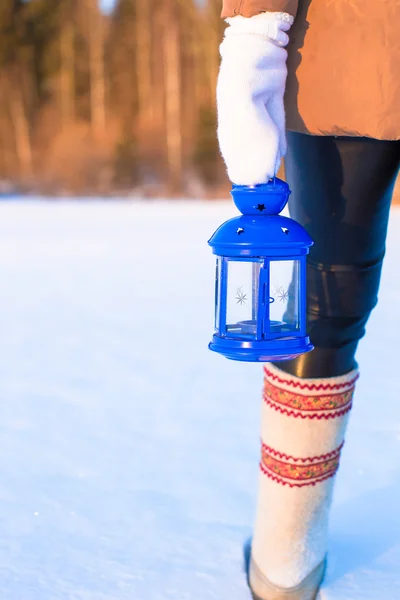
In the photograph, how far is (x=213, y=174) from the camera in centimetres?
1541

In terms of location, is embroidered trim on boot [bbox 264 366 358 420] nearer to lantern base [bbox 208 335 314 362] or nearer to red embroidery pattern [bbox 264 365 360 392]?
red embroidery pattern [bbox 264 365 360 392]

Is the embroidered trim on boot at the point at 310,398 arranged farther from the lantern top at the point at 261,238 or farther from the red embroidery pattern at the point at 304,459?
the lantern top at the point at 261,238

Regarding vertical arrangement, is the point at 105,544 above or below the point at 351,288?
below

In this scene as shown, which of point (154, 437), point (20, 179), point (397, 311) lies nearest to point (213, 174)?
point (20, 179)

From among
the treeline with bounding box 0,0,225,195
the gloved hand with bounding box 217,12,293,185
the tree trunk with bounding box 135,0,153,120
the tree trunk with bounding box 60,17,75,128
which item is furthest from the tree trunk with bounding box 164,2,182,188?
the gloved hand with bounding box 217,12,293,185

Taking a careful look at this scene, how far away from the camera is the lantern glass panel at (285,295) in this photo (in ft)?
3.32

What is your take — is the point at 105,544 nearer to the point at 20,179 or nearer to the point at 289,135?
the point at 289,135

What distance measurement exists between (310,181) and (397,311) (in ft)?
5.96

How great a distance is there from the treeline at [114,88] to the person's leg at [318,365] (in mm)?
14534

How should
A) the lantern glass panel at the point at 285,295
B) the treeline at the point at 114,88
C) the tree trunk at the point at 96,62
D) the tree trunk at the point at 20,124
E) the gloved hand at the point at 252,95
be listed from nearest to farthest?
the gloved hand at the point at 252,95
the lantern glass panel at the point at 285,295
the treeline at the point at 114,88
the tree trunk at the point at 96,62
the tree trunk at the point at 20,124

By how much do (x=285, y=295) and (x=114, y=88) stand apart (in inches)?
776

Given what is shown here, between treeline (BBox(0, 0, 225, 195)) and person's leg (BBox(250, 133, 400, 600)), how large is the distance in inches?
572

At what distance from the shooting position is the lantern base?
2.93 feet

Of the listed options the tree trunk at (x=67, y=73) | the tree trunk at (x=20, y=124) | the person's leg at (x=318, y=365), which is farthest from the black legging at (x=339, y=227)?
the tree trunk at (x=67, y=73)
